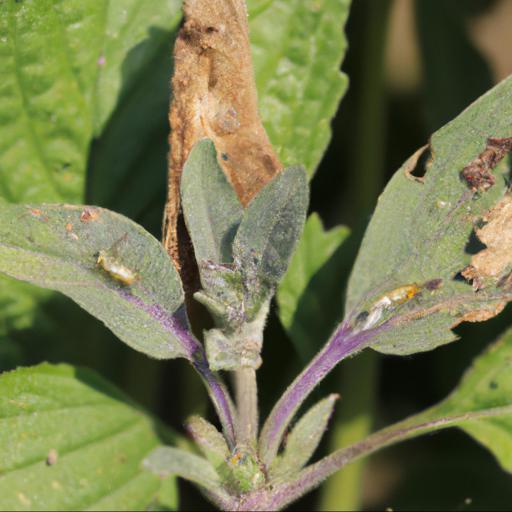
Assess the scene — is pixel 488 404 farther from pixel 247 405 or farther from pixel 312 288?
pixel 247 405

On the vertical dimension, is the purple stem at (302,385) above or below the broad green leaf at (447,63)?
below

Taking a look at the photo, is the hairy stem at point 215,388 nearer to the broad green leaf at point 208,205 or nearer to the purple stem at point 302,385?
the purple stem at point 302,385

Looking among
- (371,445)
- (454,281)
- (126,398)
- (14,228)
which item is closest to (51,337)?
(126,398)

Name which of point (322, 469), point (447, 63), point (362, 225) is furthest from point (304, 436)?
point (447, 63)

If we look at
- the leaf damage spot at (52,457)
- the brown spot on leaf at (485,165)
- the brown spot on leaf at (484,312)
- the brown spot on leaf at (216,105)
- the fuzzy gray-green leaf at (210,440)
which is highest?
the brown spot on leaf at (216,105)

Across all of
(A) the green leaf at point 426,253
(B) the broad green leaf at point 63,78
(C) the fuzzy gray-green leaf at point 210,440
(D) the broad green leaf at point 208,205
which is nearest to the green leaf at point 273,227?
(D) the broad green leaf at point 208,205
